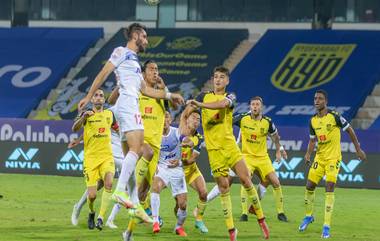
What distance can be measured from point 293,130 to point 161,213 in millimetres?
12738

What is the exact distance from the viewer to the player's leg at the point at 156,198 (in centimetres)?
1765

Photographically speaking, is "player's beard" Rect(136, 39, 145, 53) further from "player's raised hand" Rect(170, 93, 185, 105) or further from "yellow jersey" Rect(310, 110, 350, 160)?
"yellow jersey" Rect(310, 110, 350, 160)

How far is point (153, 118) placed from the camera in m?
16.5

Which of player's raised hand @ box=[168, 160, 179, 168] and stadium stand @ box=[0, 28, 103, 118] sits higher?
player's raised hand @ box=[168, 160, 179, 168]

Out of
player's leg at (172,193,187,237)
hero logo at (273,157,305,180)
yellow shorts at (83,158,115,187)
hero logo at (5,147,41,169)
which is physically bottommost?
hero logo at (5,147,41,169)

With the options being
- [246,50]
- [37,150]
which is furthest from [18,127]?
[246,50]

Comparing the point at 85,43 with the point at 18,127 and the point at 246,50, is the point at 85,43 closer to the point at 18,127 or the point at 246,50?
the point at 246,50

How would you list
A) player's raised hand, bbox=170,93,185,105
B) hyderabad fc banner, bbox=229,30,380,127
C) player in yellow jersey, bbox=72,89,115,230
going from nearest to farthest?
player's raised hand, bbox=170,93,185,105
player in yellow jersey, bbox=72,89,115,230
hyderabad fc banner, bbox=229,30,380,127

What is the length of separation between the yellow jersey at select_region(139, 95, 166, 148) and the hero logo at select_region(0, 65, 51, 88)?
3089cm

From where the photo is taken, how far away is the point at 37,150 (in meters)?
35.5

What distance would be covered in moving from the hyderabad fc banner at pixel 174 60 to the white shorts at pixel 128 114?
96.0ft

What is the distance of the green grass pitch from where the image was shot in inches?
690

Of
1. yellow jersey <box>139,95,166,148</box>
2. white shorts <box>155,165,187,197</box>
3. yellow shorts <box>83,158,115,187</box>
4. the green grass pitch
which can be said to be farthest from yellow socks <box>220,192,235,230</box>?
yellow shorts <box>83,158,115,187</box>

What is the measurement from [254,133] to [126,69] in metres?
8.01
